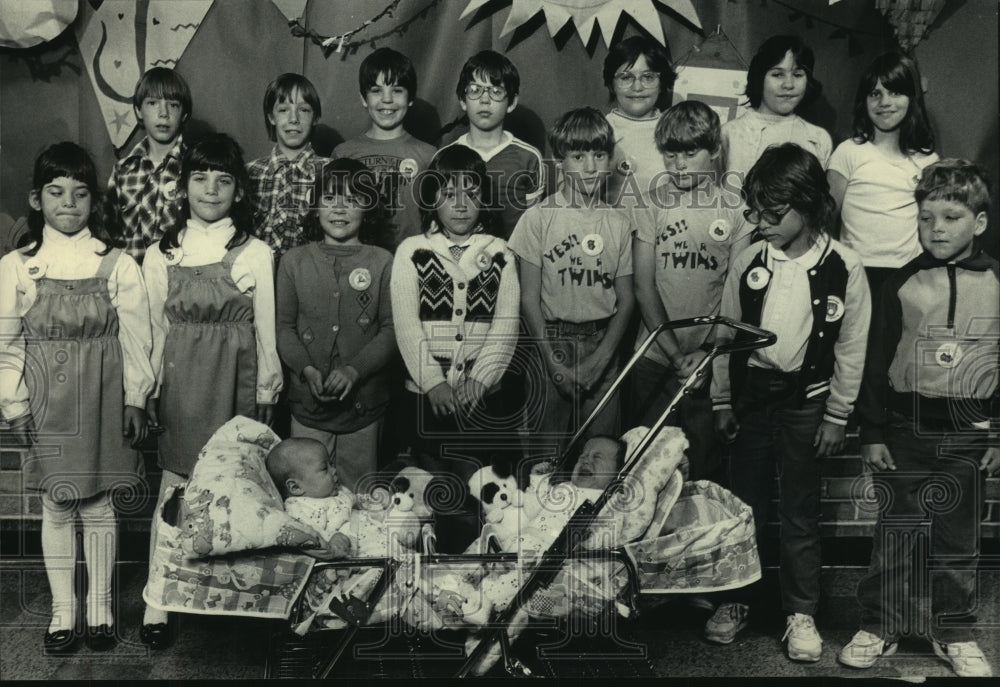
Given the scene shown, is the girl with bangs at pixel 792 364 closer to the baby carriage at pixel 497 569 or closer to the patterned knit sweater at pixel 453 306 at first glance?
the baby carriage at pixel 497 569

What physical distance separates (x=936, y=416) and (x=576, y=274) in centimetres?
113

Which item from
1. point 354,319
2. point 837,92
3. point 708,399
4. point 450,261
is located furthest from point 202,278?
point 837,92

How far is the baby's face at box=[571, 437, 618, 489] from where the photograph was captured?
2.95m

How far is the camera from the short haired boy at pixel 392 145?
295 cm

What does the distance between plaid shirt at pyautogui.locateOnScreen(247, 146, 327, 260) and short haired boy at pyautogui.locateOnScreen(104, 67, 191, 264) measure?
234mm

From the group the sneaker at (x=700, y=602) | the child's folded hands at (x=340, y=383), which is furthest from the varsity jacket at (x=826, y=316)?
Result: the child's folded hands at (x=340, y=383)

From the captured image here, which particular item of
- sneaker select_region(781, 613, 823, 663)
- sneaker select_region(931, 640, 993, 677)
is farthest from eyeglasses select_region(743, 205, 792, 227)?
sneaker select_region(931, 640, 993, 677)

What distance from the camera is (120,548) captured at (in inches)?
120

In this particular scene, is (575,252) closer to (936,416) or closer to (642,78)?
(642,78)

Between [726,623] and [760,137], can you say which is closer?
[760,137]

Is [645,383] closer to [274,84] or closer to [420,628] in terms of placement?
[420,628]

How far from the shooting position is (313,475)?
9.45 feet

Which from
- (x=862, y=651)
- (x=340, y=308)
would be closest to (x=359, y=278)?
(x=340, y=308)

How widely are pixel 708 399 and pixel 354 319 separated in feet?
3.45
